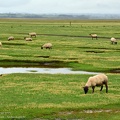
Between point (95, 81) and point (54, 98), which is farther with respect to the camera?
point (95, 81)

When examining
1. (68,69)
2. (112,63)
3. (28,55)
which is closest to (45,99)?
(68,69)

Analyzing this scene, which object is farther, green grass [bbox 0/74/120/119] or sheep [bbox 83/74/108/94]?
sheep [bbox 83/74/108/94]

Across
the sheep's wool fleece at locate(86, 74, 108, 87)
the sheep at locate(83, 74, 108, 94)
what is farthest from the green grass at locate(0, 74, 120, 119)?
the sheep's wool fleece at locate(86, 74, 108, 87)

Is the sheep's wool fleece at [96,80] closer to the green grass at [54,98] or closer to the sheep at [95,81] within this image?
the sheep at [95,81]

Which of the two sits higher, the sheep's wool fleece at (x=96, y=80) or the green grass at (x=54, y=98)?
the sheep's wool fleece at (x=96, y=80)

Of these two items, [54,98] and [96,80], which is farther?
[96,80]

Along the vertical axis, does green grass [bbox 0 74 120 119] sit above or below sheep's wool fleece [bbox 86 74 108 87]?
below

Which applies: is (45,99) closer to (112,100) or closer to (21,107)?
(21,107)

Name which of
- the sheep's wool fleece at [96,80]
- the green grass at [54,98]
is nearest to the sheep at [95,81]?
the sheep's wool fleece at [96,80]

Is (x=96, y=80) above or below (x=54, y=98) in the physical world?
above

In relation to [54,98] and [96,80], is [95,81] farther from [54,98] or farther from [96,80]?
[54,98]

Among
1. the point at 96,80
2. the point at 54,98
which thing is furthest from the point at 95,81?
the point at 54,98

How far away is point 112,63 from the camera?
44.6 m

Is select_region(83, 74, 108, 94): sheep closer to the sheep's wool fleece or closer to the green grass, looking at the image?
the sheep's wool fleece
